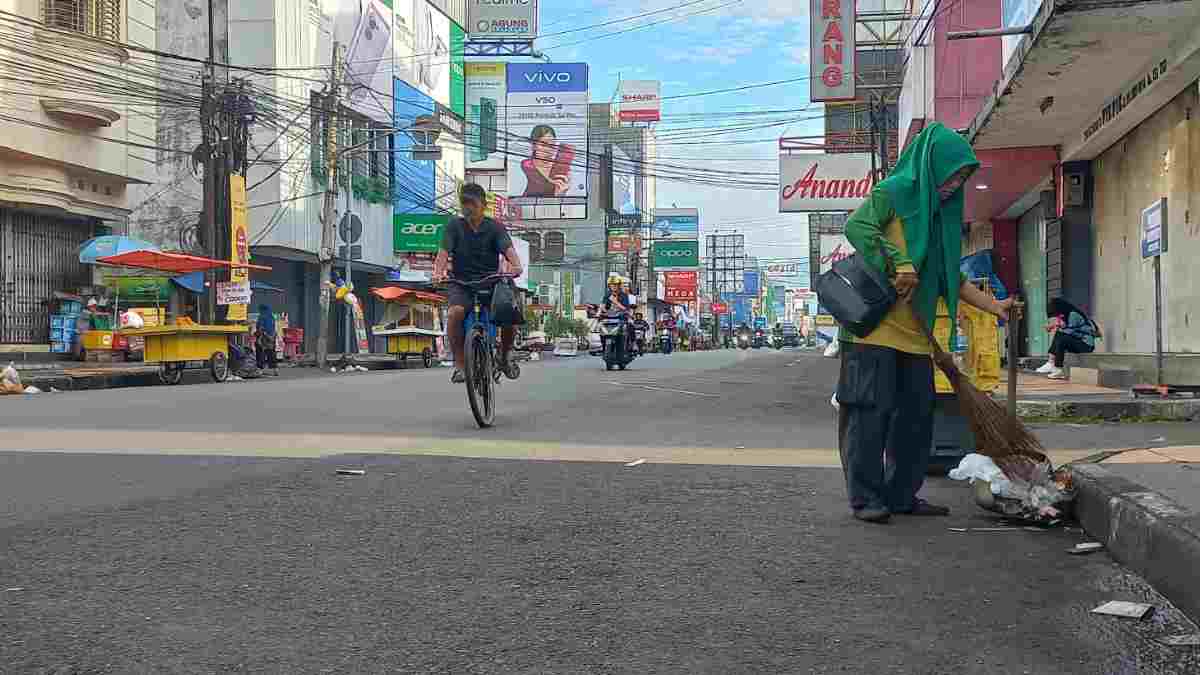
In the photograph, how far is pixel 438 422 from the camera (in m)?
8.66

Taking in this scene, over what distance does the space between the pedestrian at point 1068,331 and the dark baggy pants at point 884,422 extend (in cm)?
1121

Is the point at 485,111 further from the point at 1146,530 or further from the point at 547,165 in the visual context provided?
the point at 1146,530

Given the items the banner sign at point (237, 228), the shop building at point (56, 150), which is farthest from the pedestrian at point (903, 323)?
the banner sign at point (237, 228)

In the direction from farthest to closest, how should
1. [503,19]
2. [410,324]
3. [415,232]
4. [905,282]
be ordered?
[503,19], [415,232], [410,324], [905,282]

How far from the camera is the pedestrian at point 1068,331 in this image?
1483 centimetres

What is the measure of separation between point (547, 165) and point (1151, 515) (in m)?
52.6

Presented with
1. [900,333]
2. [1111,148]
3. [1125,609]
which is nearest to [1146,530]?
[1125,609]

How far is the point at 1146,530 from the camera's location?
370 centimetres

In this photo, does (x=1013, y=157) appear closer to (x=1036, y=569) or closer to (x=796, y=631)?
(x=1036, y=569)

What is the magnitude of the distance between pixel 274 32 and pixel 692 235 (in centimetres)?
6876

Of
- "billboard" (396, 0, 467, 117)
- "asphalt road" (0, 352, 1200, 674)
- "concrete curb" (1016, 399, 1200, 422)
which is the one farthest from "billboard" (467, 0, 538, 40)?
"asphalt road" (0, 352, 1200, 674)

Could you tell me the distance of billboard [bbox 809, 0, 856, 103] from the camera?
3095 centimetres

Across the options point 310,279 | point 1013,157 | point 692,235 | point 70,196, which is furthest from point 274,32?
point 692,235

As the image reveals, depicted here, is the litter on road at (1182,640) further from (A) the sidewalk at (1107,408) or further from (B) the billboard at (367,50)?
(B) the billboard at (367,50)
